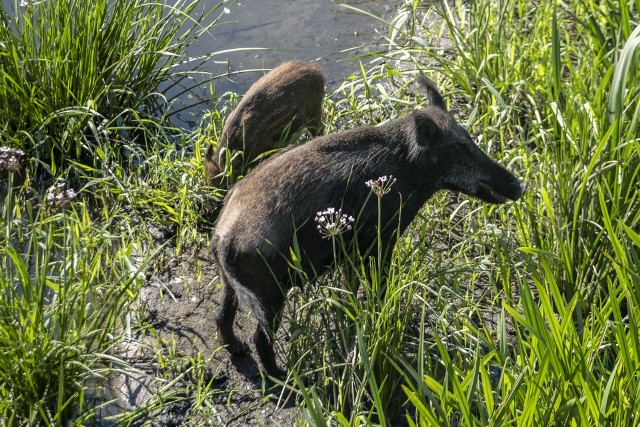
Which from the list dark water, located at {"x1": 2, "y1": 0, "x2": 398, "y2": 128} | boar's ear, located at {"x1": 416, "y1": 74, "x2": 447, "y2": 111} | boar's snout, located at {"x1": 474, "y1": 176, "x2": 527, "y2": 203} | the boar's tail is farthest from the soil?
dark water, located at {"x1": 2, "y1": 0, "x2": 398, "y2": 128}

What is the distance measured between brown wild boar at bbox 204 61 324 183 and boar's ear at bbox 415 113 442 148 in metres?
1.17

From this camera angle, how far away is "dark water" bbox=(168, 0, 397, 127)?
756 centimetres

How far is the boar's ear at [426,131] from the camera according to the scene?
5.08 m

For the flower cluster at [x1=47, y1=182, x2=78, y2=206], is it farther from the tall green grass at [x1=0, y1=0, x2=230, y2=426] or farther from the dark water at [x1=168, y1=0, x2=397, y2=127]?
the dark water at [x1=168, y1=0, x2=397, y2=127]

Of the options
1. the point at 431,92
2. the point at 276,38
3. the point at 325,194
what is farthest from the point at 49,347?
the point at 276,38

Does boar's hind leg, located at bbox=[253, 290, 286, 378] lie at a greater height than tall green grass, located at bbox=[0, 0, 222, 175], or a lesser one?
lesser

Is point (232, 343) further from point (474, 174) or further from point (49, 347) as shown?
point (474, 174)

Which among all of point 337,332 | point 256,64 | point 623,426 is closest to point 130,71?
point 256,64

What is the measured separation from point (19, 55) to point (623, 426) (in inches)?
166

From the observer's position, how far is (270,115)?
6.23 m

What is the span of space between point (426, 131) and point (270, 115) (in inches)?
54.2

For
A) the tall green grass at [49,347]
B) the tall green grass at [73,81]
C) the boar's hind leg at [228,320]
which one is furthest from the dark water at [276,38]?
the tall green grass at [49,347]

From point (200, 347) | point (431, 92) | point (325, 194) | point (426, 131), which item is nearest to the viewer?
point (325, 194)

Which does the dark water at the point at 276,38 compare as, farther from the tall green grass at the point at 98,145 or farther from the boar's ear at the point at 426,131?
the boar's ear at the point at 426,131
